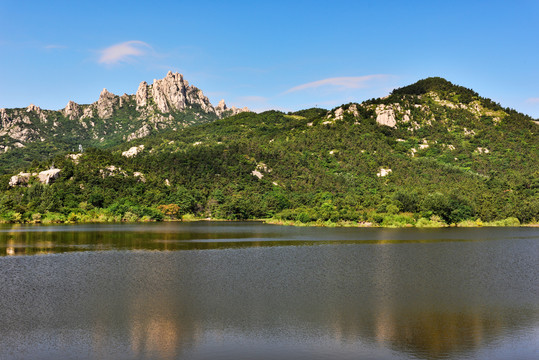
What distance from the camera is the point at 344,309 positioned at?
34719 mm

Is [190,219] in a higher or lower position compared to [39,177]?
lower

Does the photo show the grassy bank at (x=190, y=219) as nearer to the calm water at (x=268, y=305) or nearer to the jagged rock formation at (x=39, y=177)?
the jagged rock formation at (x=39, y=177)

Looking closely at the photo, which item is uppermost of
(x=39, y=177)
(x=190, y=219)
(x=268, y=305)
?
(x=39, y=177)

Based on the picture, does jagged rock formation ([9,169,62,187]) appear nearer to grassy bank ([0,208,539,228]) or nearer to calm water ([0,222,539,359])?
grassy bank ([0,208,539,228])

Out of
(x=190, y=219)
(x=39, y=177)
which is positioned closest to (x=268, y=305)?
(x=190, y=219)

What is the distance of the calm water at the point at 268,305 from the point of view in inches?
1019

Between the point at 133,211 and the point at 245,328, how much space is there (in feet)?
516

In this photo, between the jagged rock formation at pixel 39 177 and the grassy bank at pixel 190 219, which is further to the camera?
the jagged rock formation at pixel 39 177

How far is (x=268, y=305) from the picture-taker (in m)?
35.8

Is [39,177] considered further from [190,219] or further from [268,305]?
[268,305]

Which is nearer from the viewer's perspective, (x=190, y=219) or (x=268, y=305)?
(x=268, y=305)

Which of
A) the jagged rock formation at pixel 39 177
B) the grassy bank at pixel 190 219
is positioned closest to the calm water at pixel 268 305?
the grassy bank at pixel 190 219

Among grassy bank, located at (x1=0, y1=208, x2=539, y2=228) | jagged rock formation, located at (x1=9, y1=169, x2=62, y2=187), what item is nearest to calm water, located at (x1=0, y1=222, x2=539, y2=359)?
grassy bank, located at (x1=0, y1=208, x2=539, y2=228)

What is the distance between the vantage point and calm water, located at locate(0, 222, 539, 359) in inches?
1019
